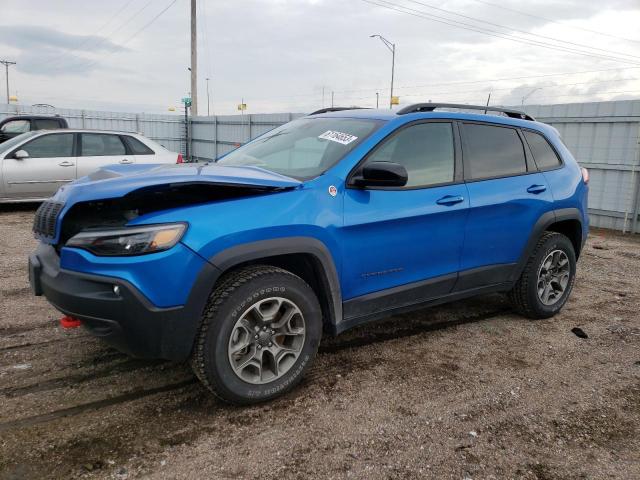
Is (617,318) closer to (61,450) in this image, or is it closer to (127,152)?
(61,450)

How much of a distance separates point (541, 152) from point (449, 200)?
144cm

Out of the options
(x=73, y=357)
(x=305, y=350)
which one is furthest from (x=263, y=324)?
(x=73, y=357)

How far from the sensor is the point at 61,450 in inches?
98.3

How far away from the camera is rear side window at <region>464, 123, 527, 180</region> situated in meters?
3.91

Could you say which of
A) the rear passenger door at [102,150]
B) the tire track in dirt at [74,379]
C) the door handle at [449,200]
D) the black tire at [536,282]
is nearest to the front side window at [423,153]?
the door handle at [449,200]

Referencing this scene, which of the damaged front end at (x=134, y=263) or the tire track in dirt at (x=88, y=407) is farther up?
the damaged front end at (x=134, y=263)

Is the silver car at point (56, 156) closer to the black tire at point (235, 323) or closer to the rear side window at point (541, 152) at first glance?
the rear side window at point (541, 152)

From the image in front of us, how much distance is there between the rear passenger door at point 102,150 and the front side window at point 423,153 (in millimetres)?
7320

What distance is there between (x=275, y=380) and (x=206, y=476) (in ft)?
2.38

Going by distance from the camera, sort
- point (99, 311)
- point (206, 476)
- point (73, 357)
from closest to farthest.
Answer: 1. point (206, 476)
2. point (99, 311)
3. point (73, 357)

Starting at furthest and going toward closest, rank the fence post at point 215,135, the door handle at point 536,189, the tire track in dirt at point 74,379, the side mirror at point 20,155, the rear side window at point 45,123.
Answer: the fence post at point 215,135
the rear side window at point 45,123
the side mirror at point 20,155
the door handle at point 536,189
the tire track in dirt at point 74,379

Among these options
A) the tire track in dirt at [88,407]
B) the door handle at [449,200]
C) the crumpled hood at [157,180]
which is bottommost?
the tire track in dirt at [88,407]

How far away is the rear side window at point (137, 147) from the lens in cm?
973

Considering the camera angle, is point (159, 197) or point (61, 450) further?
point (159, 197)
